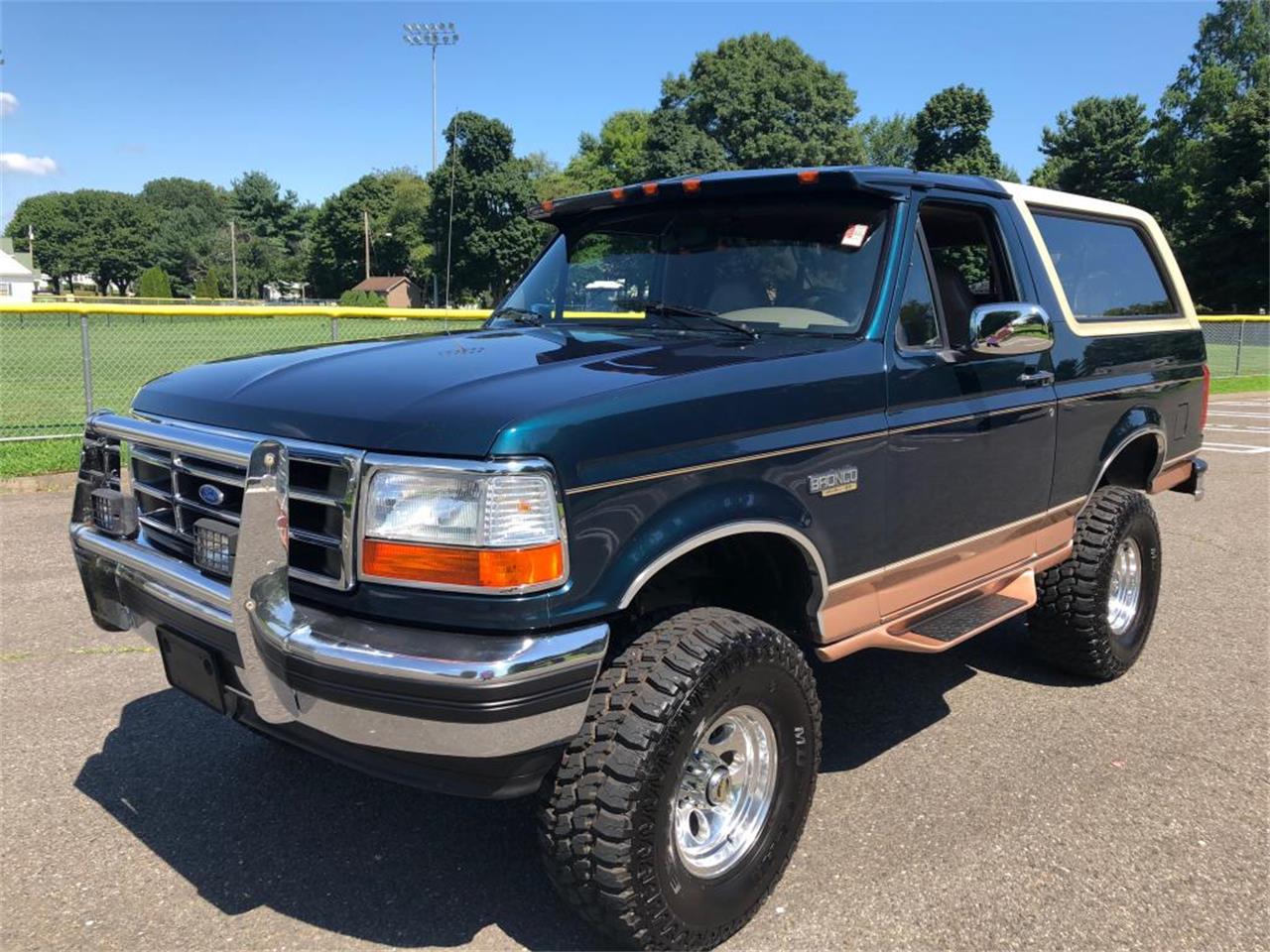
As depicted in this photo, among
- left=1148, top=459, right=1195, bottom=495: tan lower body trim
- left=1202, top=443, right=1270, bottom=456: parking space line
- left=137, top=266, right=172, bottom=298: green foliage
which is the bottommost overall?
left=1202, top=443, right=1270, bottom=456: parking space line

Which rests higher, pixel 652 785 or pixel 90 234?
pixel 90 234

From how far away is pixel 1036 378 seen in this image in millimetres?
3775

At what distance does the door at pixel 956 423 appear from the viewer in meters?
3.18

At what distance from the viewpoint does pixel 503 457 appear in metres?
2.12

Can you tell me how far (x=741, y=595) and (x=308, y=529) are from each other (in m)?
1.38

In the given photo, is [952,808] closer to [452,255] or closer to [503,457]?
[503,457]

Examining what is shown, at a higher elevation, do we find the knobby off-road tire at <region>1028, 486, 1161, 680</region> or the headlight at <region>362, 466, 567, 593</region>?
the headlight at <region>362, 466, 567, 593</region>

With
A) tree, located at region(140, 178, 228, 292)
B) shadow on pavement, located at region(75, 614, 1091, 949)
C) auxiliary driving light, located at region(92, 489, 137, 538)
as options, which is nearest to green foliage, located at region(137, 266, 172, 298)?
tree, located at region(140, 178, 228, 292)

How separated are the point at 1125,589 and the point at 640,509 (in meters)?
3.47

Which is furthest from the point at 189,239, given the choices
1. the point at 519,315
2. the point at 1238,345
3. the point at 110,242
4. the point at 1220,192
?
the point at 519,315

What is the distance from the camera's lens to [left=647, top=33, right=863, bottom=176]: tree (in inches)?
2616

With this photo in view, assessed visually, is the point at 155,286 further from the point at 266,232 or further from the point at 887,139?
the point at 887,139

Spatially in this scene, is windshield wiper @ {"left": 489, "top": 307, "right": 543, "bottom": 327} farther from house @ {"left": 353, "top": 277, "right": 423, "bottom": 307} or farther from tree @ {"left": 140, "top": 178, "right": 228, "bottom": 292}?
tree @ {"left": 140, "top": 178, "right": 228, "bottom": 292}

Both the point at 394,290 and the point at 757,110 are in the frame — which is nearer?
the point at 757,110
